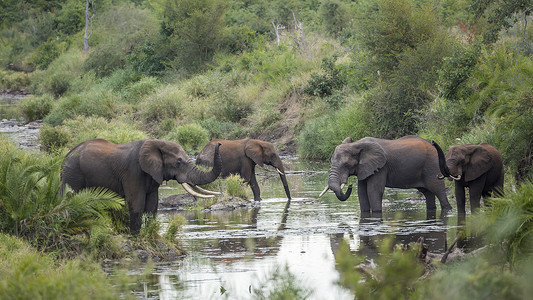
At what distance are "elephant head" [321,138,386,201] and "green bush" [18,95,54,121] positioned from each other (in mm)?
32381

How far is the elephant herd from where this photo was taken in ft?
42.3

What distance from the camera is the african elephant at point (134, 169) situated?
12.8 m

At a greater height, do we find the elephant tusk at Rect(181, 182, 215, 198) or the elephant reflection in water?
the elephant tusk at Rect(181, 182, 215, 198)

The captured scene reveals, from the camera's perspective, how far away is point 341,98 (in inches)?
1245

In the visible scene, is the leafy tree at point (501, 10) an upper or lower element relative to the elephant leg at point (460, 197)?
upper

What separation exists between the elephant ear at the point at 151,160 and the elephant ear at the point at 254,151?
740cm

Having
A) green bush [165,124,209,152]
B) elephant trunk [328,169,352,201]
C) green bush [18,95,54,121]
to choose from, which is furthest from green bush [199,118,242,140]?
elephant trunk [328,169,352,201]

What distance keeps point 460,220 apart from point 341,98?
17.9 m

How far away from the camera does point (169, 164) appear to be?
13102mm

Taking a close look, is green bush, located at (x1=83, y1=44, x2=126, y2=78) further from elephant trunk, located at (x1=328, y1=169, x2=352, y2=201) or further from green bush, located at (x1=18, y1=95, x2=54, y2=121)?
elephant trunk, located at (x1=328, y1=169, x2=352, y2=201)

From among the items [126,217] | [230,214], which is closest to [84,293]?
[126,217]

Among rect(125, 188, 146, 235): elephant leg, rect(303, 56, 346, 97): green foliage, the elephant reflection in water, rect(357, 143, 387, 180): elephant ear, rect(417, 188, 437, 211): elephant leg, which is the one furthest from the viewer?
rect(303, 56, 346, 97): green foliage

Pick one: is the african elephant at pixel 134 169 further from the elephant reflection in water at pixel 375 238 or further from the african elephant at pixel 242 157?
the african elephant at pixel 242 157

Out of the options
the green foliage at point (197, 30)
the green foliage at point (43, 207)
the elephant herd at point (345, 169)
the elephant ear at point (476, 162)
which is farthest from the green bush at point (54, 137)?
the green foliage at point (197, 30)
